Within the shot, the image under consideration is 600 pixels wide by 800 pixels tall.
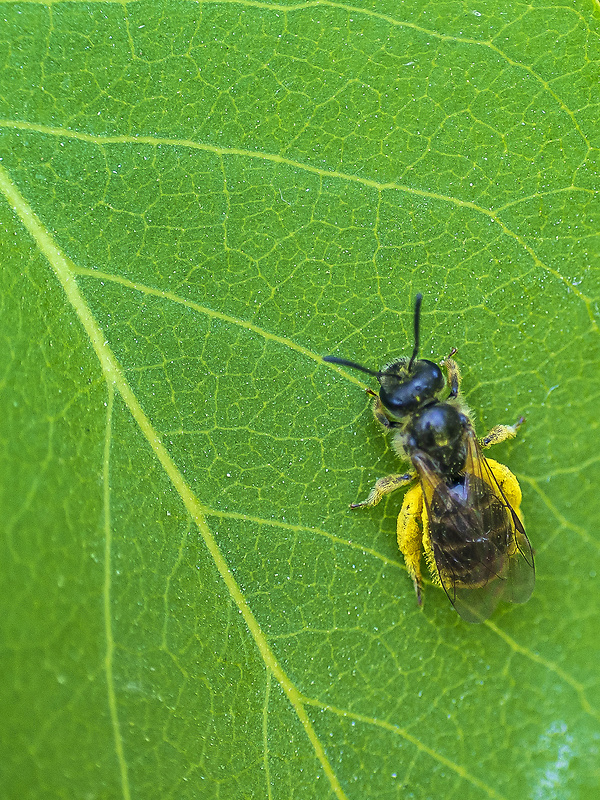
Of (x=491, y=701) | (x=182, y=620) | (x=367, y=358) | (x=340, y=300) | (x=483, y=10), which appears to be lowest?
(x=491, y=701)

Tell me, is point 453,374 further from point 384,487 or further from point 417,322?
point 384,487

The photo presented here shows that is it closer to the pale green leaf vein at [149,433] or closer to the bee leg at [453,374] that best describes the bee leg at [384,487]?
the bee leg at [453,374]

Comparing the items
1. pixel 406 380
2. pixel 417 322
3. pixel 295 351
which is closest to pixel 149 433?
pixel 295 351

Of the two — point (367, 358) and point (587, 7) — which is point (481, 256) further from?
point (587, 7)

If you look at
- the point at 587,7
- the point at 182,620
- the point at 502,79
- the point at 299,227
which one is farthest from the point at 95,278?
the point at 587,7

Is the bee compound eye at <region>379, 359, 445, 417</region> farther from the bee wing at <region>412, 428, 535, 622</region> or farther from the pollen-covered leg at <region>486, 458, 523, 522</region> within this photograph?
the pollen-covered leg at <region>486, 458, 523, 522</region>
